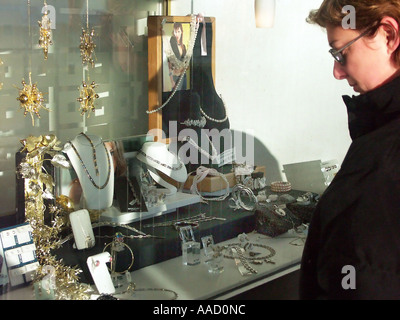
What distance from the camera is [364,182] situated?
1.07 metres

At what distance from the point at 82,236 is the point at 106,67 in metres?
0.47

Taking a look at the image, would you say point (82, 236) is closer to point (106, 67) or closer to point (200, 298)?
point (200, 298)

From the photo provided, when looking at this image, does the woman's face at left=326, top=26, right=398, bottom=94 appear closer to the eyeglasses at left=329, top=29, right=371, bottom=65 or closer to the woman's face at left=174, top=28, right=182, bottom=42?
the eyeglasses at left=329, top=29, right=371, bottom=65

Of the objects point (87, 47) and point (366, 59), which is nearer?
point (366, 59)

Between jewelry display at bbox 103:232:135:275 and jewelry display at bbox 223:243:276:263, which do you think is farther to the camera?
jewelry display at bbox 223:243:276:263

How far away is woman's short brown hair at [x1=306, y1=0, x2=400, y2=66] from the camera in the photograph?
43.9 inches

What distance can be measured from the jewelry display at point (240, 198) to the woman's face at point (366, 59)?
90cm

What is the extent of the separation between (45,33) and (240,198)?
91 centimetres

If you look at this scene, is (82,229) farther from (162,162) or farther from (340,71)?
(340,71)

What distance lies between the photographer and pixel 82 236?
1.59 m

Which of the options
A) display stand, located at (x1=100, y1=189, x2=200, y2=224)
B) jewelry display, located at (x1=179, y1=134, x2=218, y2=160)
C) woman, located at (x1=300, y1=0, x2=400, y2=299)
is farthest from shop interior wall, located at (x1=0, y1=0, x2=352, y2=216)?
woman, located at (x1=300, y1=0, x2=400, y2=299)

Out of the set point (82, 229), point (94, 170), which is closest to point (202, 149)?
point (94, 170)

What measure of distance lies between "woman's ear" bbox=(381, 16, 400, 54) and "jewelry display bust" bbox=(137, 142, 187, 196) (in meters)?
0.81
